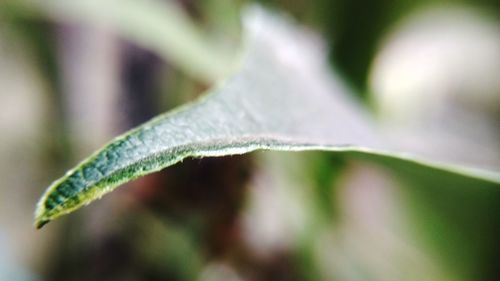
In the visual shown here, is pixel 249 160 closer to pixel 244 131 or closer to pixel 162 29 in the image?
pixel 162 29

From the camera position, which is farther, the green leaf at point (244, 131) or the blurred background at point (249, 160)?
the blurred background at point (249, 160)

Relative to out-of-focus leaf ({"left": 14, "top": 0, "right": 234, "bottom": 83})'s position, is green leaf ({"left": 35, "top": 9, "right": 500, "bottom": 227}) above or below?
below

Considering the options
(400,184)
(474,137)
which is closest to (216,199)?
(400,184)

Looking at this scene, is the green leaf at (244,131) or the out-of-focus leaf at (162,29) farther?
the out-of-focus leaf at (162,29)

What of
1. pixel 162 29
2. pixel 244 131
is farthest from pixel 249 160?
pixel 244 131

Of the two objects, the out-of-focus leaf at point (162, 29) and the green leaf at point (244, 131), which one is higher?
the out-of-focus leaf at point (162, 29)

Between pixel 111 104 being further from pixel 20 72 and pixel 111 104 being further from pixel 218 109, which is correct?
pixel 218 109
